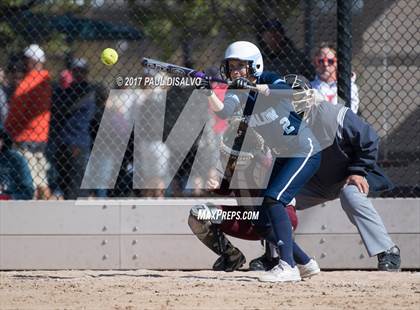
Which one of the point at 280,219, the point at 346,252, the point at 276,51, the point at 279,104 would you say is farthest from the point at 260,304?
the point at 276,51

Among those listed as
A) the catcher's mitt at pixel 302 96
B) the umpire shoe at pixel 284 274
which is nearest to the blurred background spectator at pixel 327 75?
the catcher's mitt at pixel 302 96

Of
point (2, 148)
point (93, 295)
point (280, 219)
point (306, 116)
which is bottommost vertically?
point (93, 295)

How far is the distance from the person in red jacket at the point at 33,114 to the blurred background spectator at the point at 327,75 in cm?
252

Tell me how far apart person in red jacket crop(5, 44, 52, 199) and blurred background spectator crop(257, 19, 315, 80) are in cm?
210

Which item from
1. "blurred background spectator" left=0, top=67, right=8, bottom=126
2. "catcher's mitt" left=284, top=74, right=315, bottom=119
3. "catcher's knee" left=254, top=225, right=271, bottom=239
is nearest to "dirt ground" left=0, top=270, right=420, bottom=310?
"catcher's knee" left=254, top=225, right=271, bottom=239

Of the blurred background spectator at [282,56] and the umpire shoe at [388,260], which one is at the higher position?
the blurred background spectator at [282,56]

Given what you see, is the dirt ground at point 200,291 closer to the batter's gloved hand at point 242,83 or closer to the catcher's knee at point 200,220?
the catcher's knee at point 200,220

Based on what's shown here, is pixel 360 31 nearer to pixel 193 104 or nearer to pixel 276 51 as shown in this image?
pixel 276 51

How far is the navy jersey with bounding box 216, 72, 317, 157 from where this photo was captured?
6668 millimetres

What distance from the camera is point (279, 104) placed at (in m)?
6.71

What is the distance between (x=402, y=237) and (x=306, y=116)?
167cm

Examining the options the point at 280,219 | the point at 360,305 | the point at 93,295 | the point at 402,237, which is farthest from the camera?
the point at 402,237

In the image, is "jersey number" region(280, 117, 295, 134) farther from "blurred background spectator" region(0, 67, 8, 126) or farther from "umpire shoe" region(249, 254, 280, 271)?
"blurred background spectator" region(0, 67, 8, 126)

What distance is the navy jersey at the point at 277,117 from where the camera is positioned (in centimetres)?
667
